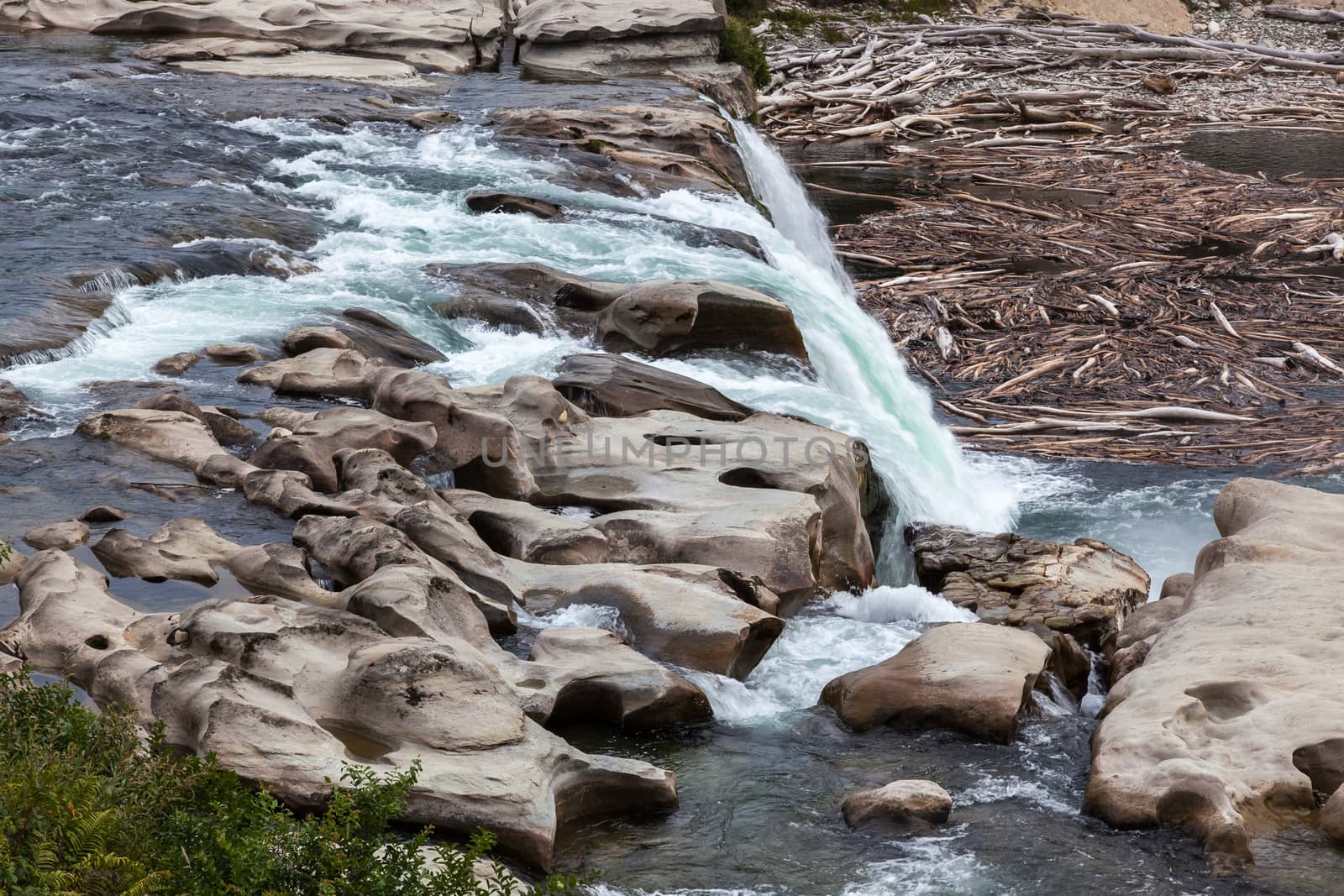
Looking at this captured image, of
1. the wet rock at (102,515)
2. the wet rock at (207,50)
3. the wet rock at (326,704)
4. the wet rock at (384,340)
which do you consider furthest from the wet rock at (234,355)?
the wet rock at (207,50)

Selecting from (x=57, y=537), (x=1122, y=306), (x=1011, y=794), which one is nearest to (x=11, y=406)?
(x=57, y=537)

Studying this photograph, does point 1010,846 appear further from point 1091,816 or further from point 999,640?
point 999,640

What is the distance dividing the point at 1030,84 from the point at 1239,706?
89.1ft

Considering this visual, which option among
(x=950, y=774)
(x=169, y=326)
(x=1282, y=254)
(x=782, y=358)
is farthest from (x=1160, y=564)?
(x=1282, y=254)

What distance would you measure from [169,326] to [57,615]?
6.13m

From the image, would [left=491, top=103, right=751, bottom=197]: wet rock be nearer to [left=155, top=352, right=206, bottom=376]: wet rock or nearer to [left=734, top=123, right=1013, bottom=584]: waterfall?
[left=734, top=123, right=1013, bottom=584]: waterfall

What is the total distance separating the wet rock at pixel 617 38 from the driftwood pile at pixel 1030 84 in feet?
12.5

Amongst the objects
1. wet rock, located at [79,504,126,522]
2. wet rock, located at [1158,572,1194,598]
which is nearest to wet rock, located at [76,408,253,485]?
wet rock, located at [79,504,126,522]

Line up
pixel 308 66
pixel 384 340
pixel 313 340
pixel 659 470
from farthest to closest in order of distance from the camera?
pixel 308 66 < pixel 384 340 < pixel 313 340 < pixel 659 470

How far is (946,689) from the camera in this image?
27.3 ft

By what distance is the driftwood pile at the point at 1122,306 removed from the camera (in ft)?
50.9

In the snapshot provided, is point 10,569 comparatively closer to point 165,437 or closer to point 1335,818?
point 165,437

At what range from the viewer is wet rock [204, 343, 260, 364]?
39.4 feet

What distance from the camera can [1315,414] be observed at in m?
15.6
